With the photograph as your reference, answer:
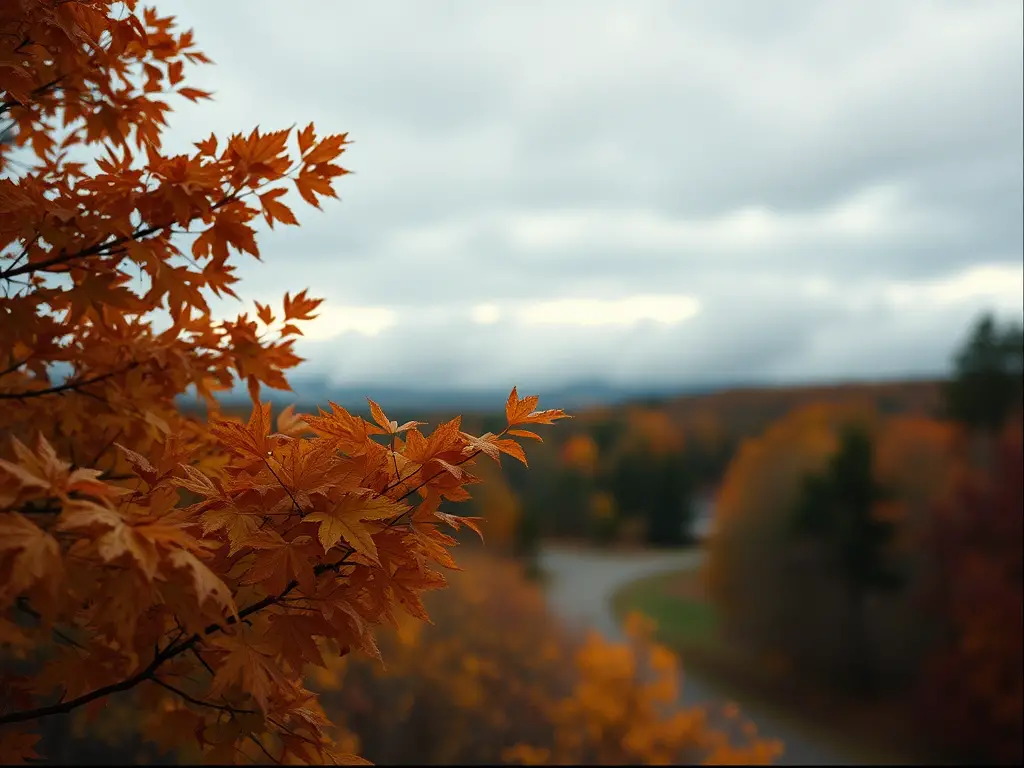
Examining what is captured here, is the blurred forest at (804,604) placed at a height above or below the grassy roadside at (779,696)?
above

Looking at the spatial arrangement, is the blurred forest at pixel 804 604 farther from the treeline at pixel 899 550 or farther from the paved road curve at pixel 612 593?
the paved road curve at pixel 612 593

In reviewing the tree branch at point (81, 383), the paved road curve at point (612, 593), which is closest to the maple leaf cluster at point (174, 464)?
the tree branch at point (81, 383)

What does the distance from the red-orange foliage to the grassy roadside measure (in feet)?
3.43

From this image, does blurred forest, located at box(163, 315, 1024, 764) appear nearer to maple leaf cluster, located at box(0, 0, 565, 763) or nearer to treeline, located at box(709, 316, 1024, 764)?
treeline, located at box(709, 316, 1024, 764)

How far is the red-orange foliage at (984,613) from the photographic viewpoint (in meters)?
8.94

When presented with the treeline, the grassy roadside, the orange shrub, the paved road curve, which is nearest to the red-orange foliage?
the treeline

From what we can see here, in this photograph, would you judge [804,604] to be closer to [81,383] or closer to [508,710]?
[508,710]

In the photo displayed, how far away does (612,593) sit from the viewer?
52.2 feet

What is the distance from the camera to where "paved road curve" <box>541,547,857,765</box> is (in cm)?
1077

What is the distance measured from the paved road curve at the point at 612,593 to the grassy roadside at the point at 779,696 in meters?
0.20

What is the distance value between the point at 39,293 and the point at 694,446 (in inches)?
695

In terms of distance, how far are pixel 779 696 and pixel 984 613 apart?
4119 millimetres

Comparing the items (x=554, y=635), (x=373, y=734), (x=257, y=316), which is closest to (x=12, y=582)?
(x=257, y=316)

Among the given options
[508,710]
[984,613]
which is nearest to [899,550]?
[984,613]
